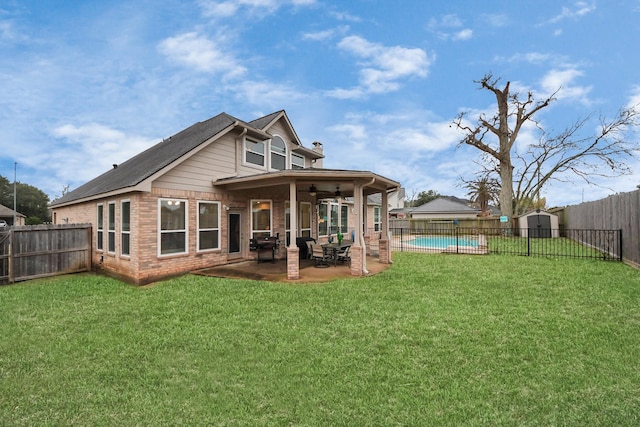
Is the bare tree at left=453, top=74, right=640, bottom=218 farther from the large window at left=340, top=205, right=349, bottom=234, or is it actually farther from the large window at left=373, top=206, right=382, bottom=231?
the large window at left=340, top=205, right=349, bottom=234

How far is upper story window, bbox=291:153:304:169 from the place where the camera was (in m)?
14.0

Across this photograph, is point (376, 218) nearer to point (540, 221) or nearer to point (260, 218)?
point (540, 221)

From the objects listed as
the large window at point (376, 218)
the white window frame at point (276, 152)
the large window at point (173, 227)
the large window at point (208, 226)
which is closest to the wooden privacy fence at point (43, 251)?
the large window at point (173, 227)

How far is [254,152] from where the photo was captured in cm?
1179

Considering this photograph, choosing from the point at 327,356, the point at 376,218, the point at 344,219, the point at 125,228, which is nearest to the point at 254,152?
the point at 125,228

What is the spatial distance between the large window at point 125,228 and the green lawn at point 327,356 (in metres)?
1.97

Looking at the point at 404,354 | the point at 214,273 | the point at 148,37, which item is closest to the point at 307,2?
the point at 148,37

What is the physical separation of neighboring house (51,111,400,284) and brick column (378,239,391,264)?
4 cm

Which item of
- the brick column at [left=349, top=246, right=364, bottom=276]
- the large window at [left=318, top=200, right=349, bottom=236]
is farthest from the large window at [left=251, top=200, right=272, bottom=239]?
the brick column at [left=349, top=246, right=364, bottom=276]

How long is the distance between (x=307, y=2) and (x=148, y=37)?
7000mm

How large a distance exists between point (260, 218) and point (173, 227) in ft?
11.5

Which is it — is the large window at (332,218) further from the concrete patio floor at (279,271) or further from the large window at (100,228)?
the large window at (100,228)

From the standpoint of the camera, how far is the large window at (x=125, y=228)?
8842mm

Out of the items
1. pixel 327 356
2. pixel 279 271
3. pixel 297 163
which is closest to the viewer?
pixel 327 356
